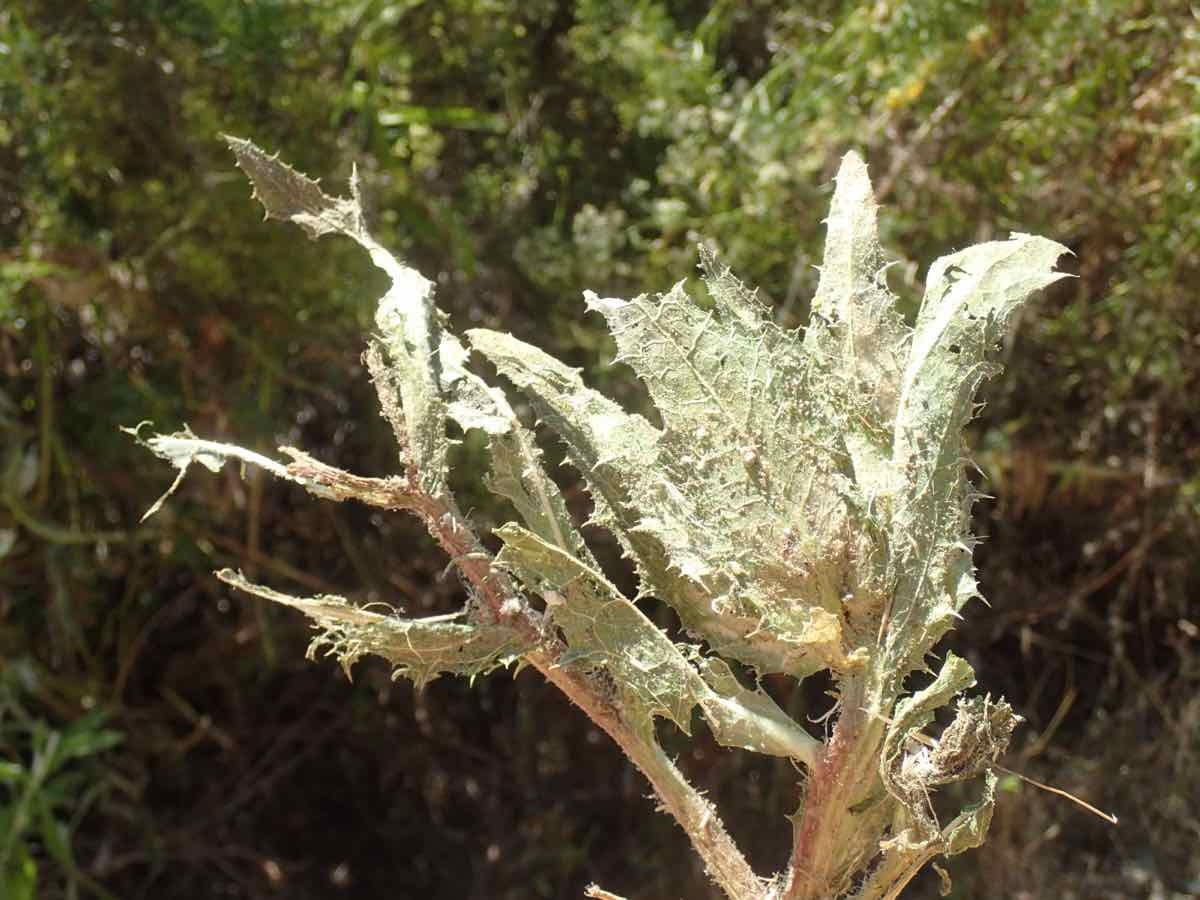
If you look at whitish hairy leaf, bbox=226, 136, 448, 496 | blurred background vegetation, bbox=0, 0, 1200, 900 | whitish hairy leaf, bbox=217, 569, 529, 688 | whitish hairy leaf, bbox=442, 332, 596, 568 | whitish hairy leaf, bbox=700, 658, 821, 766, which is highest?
whitish hairy leaf, bbox=226, 136, 448, 496

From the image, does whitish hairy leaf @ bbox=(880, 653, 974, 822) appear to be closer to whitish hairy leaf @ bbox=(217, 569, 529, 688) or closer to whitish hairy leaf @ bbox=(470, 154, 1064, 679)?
whitish hairy leaf @ bbox=(470, 154, 1064, 679)

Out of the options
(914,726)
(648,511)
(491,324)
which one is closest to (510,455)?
(648,511)

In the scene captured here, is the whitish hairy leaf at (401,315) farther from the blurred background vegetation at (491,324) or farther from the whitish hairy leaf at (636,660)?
the blurred background vegetation at (491,324)

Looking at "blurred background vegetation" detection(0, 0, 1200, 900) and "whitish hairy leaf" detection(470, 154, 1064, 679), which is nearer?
"whitish hairy leaf" detection(470, 154, 1064, 679)

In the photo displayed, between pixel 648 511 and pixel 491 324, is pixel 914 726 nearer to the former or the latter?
pixel 648 511

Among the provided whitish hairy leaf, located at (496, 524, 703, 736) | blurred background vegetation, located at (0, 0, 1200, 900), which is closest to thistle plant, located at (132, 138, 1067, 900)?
whitish hairy leaf, located at (496, 524, 703, 736)

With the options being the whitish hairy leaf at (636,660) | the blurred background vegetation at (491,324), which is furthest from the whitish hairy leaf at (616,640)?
the blurred background vegetation at (491,324)

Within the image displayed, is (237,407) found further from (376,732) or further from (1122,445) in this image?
(1122,445)

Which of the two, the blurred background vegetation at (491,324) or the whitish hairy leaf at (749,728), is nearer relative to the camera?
the whitish hairy leaf at (749,728)

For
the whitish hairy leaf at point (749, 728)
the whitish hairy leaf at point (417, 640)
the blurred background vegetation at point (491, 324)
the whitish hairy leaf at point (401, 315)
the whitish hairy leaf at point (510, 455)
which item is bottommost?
the blurred background vegetation at point (491, 324)
